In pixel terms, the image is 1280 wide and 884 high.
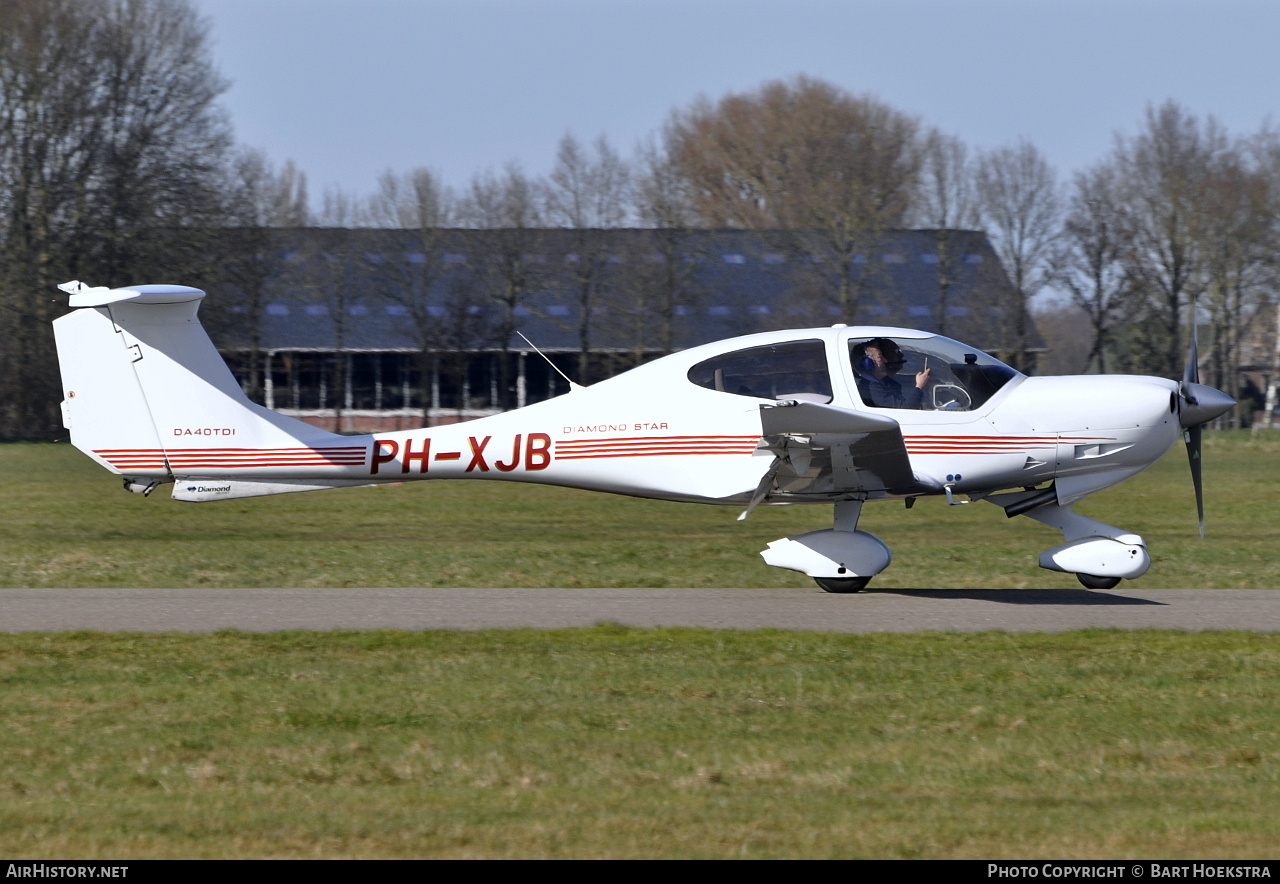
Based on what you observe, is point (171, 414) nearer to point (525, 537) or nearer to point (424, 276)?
point (525, 537)

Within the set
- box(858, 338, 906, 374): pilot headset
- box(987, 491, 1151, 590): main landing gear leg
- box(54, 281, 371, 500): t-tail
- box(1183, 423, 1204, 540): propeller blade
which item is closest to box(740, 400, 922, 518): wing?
box(858, 338, 906, 374): pilot headset

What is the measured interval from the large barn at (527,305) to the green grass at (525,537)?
1563 cm

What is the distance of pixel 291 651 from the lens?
332 inches

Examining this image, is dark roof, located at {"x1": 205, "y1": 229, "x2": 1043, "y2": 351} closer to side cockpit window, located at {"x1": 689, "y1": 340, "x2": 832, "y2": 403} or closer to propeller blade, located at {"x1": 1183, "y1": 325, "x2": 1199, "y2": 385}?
propeller blade, located at {"x1": 1183, "y1": 325, "x2": 1199, "y2": 385}

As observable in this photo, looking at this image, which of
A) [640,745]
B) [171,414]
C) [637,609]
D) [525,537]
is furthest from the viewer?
[525,537]

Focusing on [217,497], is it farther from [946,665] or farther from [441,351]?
[441,351]

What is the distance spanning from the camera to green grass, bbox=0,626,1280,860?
187 inches

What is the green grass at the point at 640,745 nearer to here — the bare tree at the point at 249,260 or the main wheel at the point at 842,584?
the main wheel at the point at 842,584

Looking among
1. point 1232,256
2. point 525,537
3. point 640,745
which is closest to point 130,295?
point 640,745

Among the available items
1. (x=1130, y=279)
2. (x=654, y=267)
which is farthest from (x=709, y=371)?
(x=1130, y=279)

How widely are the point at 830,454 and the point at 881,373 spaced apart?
887 millimetres

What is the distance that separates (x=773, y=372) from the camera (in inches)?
425

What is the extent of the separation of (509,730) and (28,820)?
7.17 ft

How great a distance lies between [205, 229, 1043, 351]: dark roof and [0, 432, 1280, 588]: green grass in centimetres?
1569
